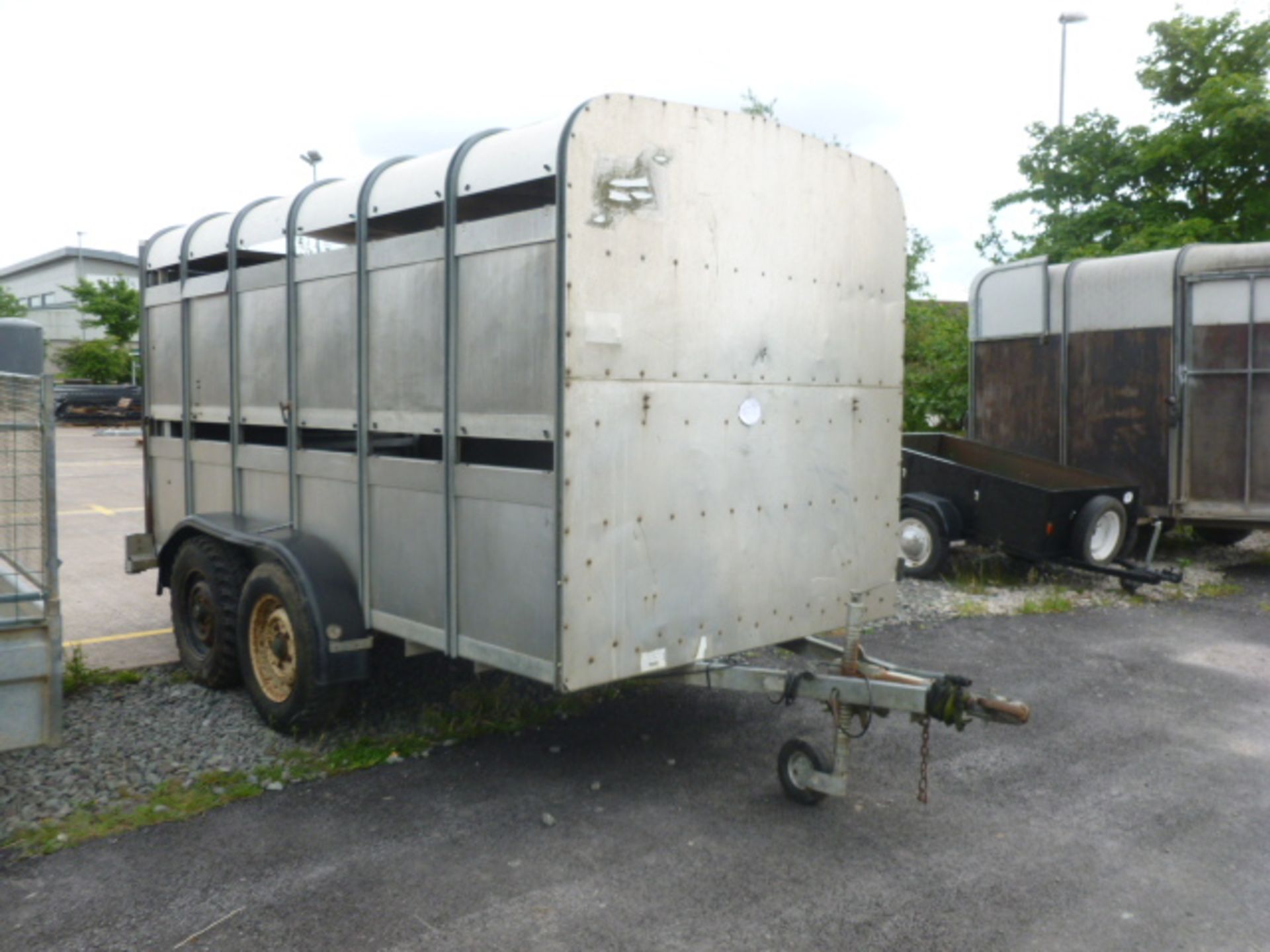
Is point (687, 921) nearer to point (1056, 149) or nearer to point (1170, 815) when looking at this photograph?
point (1170, 815)

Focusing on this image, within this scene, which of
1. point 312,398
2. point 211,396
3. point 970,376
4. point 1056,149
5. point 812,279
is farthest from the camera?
point 1056,149

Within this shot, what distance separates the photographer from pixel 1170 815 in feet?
16.1

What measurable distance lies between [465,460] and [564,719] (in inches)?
72.0

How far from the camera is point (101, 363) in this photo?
4122cm

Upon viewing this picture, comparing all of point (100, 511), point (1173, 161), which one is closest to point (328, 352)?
point (100, 511)

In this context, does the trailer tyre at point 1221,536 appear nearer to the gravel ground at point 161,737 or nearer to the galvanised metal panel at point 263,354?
the gravel ground at point 161,737

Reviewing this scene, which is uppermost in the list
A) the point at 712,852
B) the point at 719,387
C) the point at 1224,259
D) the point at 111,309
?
the point at 111,309

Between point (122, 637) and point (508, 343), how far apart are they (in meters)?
4.73

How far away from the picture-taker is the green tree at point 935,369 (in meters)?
17.5

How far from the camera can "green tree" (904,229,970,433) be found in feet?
57.6

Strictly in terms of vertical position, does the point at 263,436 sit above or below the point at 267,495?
above

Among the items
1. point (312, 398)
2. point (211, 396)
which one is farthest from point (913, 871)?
point (211, 396)

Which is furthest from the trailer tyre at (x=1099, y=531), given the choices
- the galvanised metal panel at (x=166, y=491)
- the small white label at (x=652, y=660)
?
the galvanised metal panel at (x=166, y=491)

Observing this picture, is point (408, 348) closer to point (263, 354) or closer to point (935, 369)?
point (263, 354)
